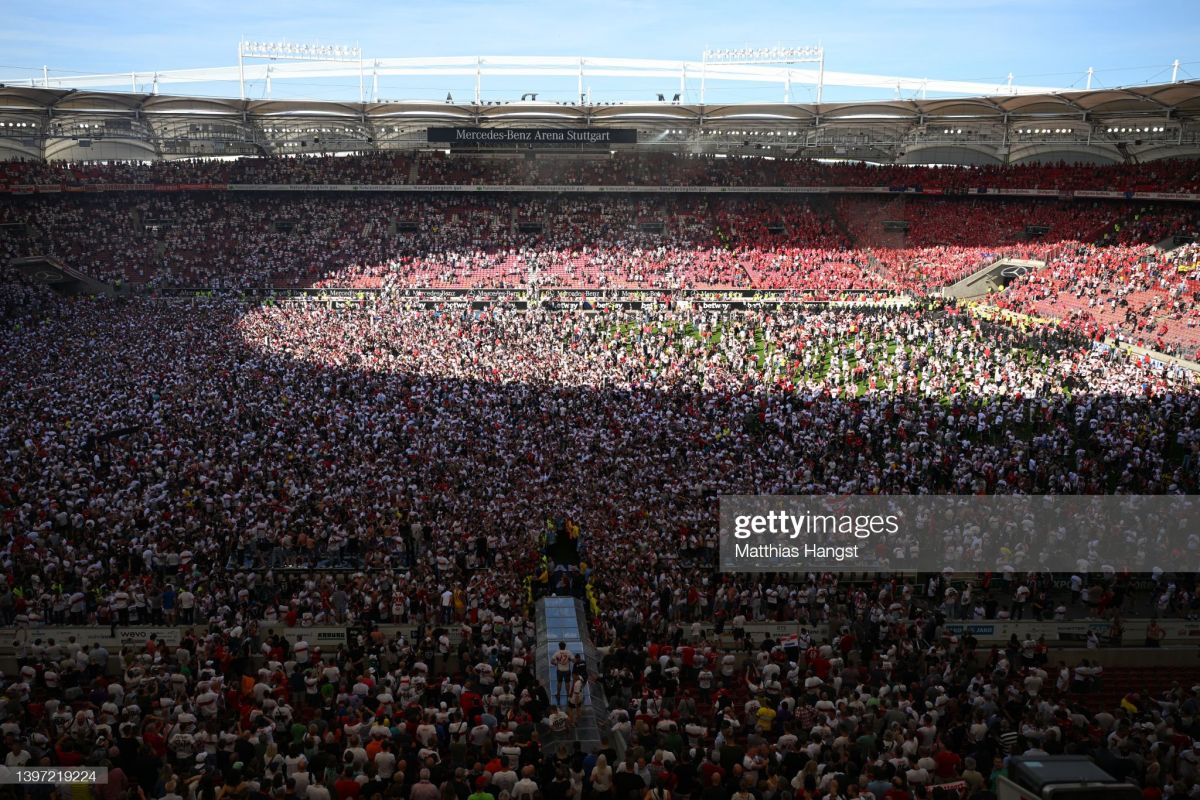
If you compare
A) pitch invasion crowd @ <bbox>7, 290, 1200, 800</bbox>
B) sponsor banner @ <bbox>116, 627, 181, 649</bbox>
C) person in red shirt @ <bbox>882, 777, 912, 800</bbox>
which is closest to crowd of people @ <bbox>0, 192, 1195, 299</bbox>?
pitch invasion crowd @ <bbox>7, 290, 1200, 800</bbox>

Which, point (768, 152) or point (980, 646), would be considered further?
point (768, 152)

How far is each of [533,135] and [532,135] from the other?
6 cm

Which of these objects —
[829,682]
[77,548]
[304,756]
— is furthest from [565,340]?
[304,756]

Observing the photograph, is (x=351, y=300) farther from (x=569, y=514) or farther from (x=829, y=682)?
(x=829, y=682)

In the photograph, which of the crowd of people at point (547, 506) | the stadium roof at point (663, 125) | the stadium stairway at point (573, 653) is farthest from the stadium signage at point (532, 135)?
the stadium stairway at point (573, 653)

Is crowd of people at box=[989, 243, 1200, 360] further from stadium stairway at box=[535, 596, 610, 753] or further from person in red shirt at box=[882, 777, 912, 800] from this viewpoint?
person in red shirt at box=[882, 777, 912, 800]

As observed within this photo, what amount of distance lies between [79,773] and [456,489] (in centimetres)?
1083

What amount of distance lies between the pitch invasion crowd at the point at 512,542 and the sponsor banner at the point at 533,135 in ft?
62.4

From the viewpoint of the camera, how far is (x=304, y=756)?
8.32 metres

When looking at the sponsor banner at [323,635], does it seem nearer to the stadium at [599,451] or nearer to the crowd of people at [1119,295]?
the stadium at [599,451]

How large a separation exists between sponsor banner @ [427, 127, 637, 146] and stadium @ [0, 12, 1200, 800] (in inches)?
7.9

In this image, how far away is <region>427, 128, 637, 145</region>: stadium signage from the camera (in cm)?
4925

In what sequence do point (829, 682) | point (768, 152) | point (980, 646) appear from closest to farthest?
Answer: point (829, 682) → point (980, 646) → point (768, 152)

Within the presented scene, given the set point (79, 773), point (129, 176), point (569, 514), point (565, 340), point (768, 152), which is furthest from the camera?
point (768, 152)
